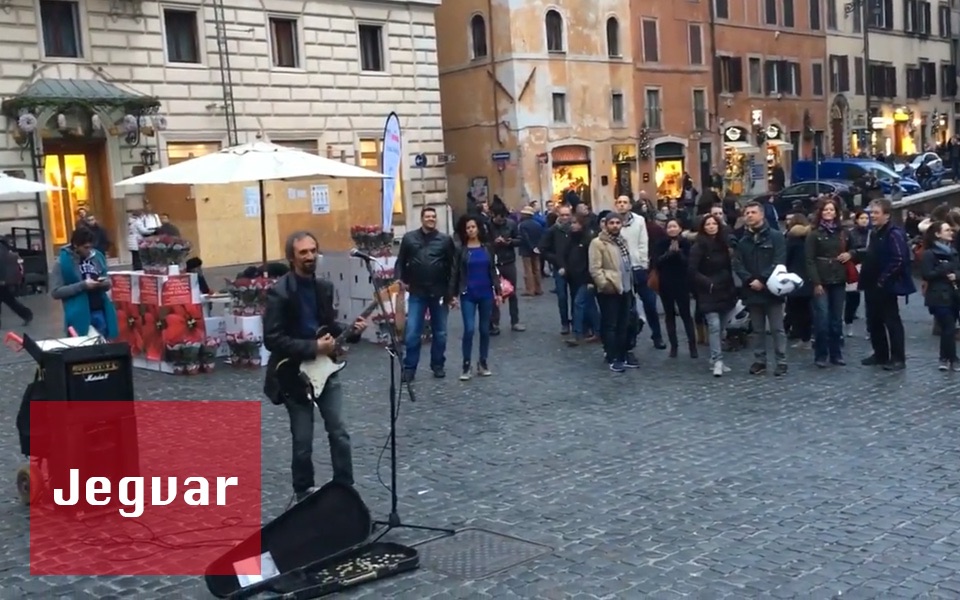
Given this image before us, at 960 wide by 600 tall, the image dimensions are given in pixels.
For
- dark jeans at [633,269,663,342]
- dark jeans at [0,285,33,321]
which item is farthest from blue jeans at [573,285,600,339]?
dark jeans at [0,285,33,321]

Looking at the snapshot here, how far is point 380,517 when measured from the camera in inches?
265

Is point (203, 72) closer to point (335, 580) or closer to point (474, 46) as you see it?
point (474, 46)

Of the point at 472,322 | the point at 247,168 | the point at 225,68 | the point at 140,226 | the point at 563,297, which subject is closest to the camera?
the point at 472,322

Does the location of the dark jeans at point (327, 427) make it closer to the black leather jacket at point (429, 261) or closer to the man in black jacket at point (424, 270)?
the man in black jacket at point (424, 270)

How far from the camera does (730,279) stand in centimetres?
1116

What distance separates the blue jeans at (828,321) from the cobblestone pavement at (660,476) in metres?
0.29

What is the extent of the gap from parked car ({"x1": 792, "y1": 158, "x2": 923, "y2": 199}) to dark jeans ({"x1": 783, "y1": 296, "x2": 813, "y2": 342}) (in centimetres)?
2012

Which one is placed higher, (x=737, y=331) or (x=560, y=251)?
(x=560, y=251)

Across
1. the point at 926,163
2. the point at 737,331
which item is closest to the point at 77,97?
the point at 737,331

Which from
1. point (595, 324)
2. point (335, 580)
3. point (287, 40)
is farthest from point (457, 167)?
point (335, 580)

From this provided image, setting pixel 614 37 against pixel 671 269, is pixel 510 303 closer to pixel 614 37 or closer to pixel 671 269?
pixel 671 269

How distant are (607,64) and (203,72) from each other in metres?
18.0

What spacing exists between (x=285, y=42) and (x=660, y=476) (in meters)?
22.8
